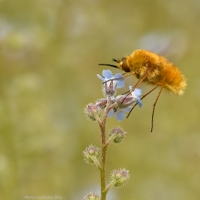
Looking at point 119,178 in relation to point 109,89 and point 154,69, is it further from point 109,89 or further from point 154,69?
point 154,69

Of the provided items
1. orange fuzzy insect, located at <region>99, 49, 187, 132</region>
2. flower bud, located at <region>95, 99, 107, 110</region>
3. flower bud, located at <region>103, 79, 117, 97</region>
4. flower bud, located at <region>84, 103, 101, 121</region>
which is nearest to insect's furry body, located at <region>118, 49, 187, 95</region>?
orange fuzzy insect, located at <region>99, 49, 187, 132</region>

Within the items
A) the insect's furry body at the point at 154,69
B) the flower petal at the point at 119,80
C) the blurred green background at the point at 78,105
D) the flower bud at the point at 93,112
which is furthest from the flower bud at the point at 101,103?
the blurred green background at the point at 78,105

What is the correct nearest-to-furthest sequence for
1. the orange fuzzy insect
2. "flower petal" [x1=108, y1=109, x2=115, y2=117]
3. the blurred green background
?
1. "flower petal" [x1=108, y1=109, x2=115, y2=117]
2. the orange fuzzy insect
3. the blurred green background

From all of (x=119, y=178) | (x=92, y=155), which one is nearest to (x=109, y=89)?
(x=92, y=155)

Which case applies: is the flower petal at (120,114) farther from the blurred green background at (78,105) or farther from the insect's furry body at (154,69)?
the blurred green background at (78,105)

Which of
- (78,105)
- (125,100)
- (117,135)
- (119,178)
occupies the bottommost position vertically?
(119,178)

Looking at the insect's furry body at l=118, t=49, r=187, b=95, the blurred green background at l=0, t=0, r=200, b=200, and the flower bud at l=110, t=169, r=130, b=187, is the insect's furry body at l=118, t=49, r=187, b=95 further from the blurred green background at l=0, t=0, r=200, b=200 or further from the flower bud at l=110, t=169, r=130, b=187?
the flower bud at l=110, t=169, r=130, b=187
